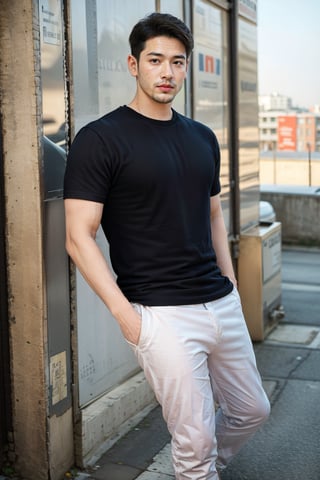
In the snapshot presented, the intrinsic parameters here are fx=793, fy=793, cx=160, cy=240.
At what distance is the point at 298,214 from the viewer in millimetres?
10875

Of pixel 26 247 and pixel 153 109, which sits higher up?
pixel 153 109

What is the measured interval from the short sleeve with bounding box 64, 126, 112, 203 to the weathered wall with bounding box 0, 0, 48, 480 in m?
0.59

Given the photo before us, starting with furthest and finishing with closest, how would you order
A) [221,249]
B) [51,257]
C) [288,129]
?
[288,129], [51,257], [221,249]

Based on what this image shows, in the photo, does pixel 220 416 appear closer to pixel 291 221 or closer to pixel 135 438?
pixel 135 438

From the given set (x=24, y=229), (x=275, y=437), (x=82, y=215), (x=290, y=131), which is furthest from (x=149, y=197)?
(x=290, y=131)

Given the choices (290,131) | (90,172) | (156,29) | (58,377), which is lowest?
(58,377)

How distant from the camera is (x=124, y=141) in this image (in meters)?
2.84

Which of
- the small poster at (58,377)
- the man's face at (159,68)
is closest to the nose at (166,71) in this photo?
the man's face at (159,68)

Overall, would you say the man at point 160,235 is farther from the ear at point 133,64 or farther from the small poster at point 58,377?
the small poster at point 58,377

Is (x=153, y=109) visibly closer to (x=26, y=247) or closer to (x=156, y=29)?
(x=156, y=29)

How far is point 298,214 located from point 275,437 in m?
6.88

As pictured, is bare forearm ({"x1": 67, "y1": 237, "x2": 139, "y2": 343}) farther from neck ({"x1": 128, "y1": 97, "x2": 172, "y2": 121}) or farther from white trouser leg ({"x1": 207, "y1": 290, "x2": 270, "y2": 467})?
neck ({"x1": 128, "y1": 97, "x2": 172, "y2": 121})

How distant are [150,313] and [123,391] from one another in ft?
5.23

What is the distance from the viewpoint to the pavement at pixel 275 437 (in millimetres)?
3828
